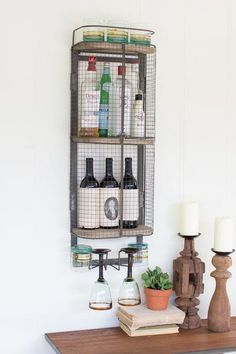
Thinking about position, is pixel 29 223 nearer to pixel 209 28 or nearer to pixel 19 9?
pixel 19 9

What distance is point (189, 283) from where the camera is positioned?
2125mm

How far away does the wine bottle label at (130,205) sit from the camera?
202 centimetres

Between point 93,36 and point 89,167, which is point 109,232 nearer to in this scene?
point 89,167

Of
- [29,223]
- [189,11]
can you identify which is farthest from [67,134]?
[189,11]

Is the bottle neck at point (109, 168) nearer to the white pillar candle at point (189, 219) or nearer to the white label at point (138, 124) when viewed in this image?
the white label at point (138, 124)

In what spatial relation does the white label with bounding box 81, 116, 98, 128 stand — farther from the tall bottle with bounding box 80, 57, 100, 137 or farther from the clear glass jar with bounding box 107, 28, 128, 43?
the clear glass jar with bounding box 107, 28, 128, 43

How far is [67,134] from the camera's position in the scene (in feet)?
6.67

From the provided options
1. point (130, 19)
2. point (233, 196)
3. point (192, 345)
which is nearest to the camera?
point (192, 345)

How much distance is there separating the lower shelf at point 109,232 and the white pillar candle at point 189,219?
0.55 ft

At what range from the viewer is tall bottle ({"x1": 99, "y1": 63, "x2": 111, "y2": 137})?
1983mm

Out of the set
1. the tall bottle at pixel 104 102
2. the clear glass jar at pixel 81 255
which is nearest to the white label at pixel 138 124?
the tall bottle at pixel 104 102

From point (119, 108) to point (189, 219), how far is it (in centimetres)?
50

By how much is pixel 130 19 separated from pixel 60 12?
10.5 inches

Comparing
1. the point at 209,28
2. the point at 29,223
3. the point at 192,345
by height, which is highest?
the point at 209,28
